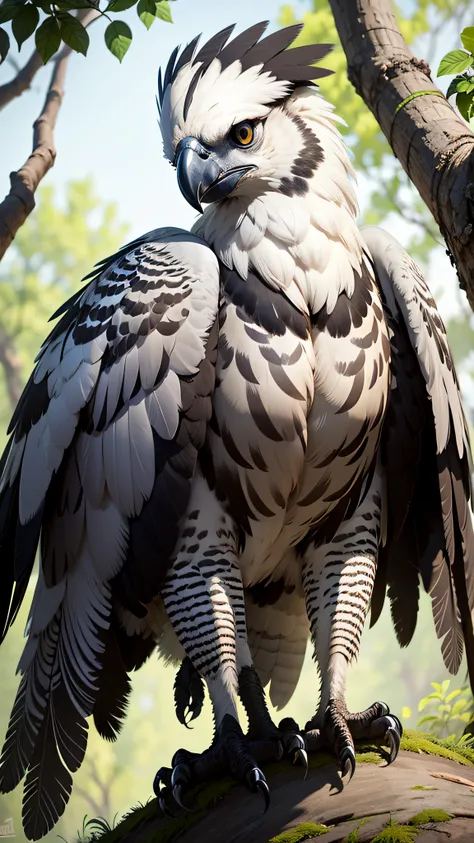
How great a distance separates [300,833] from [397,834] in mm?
170

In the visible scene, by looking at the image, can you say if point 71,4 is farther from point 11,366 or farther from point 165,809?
point 11,366

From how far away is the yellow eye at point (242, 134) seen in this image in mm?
1572

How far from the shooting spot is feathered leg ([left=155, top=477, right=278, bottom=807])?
4.95ft

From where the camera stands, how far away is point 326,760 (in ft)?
5.02

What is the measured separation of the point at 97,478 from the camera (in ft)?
4.94

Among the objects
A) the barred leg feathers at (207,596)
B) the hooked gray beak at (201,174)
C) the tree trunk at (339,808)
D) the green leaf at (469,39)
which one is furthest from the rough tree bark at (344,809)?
the green leaf at (469,39)

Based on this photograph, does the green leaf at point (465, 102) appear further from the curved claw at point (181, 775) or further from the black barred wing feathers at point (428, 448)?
the curved claw at point (181, 775)

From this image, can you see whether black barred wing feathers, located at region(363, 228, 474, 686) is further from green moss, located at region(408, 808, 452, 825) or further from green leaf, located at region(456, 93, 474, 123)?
green moss, located at region(408, 808, 452, 825)

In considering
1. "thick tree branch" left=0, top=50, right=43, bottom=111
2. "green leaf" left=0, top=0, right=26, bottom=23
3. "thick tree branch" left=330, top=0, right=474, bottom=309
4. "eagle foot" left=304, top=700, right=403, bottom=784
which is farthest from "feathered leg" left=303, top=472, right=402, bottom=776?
"thick tree branch" left=0, top=50, right=43, bottom=111

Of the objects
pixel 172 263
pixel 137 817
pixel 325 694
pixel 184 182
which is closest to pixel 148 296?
pixel 172 263

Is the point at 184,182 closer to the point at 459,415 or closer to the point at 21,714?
the point at 459,415

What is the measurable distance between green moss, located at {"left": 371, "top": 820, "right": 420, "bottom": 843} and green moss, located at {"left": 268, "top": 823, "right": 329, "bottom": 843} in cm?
11

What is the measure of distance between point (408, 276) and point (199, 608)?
0.79m

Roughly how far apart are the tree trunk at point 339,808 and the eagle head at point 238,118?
1.09 meters
